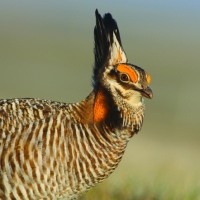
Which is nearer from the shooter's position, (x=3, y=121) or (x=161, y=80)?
(x=3, y=121)

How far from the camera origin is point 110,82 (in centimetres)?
690

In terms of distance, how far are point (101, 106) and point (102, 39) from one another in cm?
65

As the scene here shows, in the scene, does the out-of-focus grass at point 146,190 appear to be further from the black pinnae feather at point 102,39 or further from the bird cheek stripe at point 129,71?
the bird cheek stripe at point 129,71

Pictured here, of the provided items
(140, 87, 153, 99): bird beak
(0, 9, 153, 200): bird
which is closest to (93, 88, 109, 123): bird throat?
(0, 9, 153, 200): bird

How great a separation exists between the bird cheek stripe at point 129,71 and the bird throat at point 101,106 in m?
0.33

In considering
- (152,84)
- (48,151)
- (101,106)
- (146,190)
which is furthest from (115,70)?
(152,84)

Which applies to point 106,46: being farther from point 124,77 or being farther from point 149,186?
point 149,186

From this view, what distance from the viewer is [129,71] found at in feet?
21.9

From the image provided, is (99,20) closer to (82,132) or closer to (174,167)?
(82,132)

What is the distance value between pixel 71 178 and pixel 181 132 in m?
12.5

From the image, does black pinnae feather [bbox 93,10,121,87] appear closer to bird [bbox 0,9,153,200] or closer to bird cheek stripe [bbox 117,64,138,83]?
bird [bbox 0,9,153,200]

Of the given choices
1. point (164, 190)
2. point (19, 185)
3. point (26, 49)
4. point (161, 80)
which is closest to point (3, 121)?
point (19, 185)

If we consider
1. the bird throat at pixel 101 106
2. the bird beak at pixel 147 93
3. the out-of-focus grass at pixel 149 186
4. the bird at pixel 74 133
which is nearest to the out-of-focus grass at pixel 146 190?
the out-of-focus grass at pixel 149 186

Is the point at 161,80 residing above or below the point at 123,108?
above
